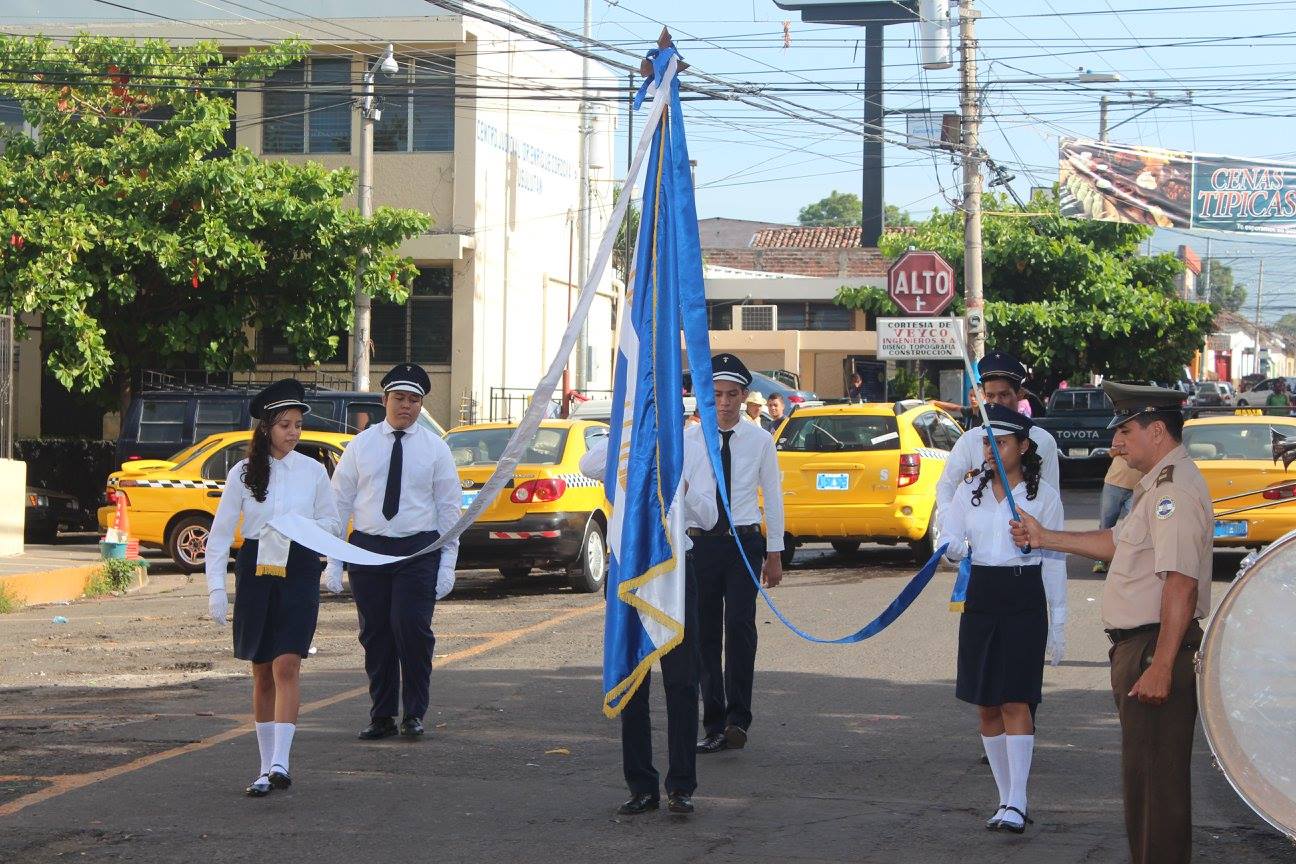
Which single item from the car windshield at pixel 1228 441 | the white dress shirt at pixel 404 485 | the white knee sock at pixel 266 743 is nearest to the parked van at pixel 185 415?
the car windshield at pixel 1228 441

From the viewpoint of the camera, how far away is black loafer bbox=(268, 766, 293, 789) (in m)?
7.19

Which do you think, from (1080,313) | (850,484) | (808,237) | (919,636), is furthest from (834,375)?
(919,636)

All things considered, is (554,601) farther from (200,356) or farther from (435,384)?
(435,384)

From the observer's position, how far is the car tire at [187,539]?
17672 mm

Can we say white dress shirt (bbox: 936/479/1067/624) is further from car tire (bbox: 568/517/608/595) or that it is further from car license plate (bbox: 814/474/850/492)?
car license plate (bbox: 814/474/850/492)

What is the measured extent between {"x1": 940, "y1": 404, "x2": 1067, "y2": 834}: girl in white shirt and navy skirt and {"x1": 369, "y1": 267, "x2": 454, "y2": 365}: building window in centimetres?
2350

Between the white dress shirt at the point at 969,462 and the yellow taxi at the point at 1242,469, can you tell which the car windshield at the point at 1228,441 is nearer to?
the yellow taxi at the point at 1242,469

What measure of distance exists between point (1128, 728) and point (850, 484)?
10886mm

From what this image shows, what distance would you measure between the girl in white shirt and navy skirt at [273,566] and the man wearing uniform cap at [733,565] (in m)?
1.98

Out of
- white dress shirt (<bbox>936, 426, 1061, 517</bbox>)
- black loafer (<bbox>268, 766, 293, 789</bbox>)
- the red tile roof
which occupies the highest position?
the red tile roof

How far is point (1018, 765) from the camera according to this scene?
6508 millimetres

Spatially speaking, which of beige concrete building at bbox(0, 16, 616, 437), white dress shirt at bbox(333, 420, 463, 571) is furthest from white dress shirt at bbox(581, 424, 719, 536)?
beige concrete building at bbox(0, 16, 616, 437)

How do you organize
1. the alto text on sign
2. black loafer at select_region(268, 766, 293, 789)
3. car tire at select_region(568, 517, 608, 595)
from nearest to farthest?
black loafer at select_region(268, 766, 293, 789) < car tire at select_region(568, 517, 608, 595) < the alto text on sign

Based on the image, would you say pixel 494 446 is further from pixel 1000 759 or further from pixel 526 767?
pixel 1000 759
